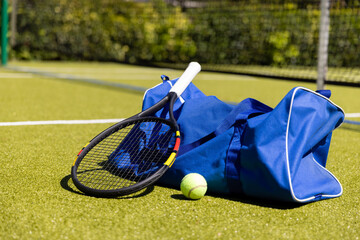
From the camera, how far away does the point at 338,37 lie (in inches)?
420

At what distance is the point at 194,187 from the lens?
7.17 feet

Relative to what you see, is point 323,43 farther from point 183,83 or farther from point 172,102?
point 172,102

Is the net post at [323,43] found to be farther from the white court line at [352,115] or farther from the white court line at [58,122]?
the white court line at [58,122]

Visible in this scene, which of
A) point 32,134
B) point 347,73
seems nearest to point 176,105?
point 32,134

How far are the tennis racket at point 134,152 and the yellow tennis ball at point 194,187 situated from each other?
12cm

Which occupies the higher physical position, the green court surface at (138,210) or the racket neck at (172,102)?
the racket neck at (172,102)

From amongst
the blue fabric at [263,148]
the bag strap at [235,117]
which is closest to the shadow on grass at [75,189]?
the blue fabric at [263,148]

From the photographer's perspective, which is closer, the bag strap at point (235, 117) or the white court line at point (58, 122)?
the bag strap at point (235, 117)

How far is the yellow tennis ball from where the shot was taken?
7.17 feet

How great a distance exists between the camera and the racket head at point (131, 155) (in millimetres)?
2340

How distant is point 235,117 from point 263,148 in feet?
0.91

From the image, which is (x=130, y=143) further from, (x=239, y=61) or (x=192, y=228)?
(x=239, y=61)

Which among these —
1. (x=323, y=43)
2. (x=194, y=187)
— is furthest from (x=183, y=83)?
(x=323, y=43)

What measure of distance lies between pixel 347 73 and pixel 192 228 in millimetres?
8817
